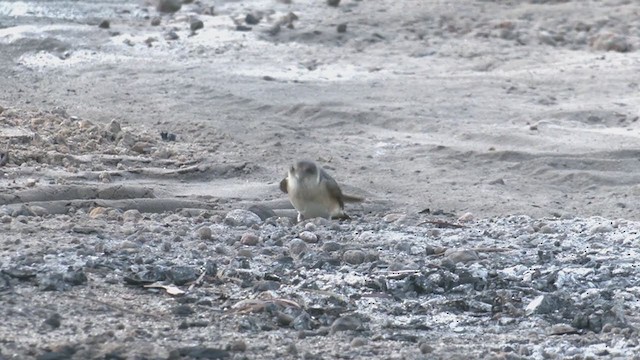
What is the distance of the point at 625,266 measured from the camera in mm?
7180

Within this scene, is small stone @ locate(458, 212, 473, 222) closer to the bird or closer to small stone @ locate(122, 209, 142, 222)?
the bird

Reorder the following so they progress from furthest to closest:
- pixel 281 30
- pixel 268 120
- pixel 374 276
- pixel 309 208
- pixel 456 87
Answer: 1. pixel 281 30
2. pixel 456 87
3. pixel 268 120
4. pixel 309 208
5. pixel 374 276

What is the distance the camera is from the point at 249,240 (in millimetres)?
7449

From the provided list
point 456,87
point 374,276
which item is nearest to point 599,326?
point 374,276

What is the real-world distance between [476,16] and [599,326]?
844cm

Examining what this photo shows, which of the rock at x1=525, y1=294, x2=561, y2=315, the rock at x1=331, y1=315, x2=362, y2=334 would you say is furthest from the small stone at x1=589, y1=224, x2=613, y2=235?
the rock at x1=331, y1=315, x2=362, y2=334

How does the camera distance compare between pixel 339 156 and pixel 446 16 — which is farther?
pixel 446 16

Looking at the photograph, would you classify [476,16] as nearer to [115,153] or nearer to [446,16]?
[446,16]

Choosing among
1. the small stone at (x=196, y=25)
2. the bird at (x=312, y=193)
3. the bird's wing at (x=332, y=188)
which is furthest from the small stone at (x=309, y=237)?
the small stone at (x=196, y=25)

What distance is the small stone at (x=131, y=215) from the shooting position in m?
7.88

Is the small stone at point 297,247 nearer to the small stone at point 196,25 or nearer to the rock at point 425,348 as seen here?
the rock at point 425,348

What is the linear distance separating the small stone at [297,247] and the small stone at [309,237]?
0.16 meters

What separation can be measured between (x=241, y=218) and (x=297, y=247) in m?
0.82

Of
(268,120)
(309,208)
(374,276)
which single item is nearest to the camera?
(374,276)
